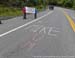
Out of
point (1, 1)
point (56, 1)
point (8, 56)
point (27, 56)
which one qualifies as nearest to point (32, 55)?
point (27, 56)

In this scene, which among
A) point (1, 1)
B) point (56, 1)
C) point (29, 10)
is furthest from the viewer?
point (56, 1)

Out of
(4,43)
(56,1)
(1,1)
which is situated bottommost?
(56,1)

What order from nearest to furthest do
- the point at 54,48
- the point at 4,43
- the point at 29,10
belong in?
the point at 54,48 < the point at 4,43 < the point at 29,10

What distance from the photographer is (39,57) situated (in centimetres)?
943

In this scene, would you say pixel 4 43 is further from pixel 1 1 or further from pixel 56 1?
pixel 56 1

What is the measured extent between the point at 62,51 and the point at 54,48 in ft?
2.60

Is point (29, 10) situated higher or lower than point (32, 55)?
lower

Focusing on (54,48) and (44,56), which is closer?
(44,56)

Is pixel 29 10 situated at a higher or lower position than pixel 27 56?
lower

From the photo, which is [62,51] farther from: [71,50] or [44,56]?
[44,56]

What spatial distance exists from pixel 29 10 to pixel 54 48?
24215 mm

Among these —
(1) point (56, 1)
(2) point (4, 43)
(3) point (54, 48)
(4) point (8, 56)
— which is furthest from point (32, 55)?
(1) point (56, 1)

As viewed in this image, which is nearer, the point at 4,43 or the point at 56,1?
the point at 4,43

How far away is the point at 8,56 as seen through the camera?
9.48 meters
